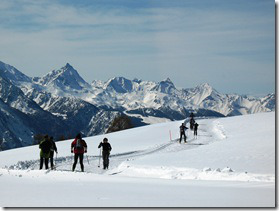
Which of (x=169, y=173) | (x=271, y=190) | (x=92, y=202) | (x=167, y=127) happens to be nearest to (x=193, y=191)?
(x=271, y=190)

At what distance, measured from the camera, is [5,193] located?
1445 cm

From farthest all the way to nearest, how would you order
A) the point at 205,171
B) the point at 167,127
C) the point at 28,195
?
1. the point at 167,127
2. the point at 205,171
3. the point at 28,195

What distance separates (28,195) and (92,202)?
239 cm

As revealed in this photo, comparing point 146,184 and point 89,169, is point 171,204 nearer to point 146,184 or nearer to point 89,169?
point 146,184

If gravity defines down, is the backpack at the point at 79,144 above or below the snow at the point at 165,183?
above

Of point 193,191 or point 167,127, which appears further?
point 167,127

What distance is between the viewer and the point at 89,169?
27984 mm

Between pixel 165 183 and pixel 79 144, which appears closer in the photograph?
pixel 165 183

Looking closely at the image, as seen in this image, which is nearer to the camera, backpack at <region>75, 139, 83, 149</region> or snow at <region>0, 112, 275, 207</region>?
snow at <region>0, 112, 275, 207</region>

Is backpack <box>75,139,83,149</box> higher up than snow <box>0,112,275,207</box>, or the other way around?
backpack <box>75,139,83,149</box>

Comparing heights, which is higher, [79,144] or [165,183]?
[79,144]

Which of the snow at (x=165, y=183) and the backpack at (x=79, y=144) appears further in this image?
the backpack at (x=79, y=144)

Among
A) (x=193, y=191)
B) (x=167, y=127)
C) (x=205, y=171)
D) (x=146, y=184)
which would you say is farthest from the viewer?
(x=167, y=127)

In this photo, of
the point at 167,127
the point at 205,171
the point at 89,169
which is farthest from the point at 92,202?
the point at 167,127
